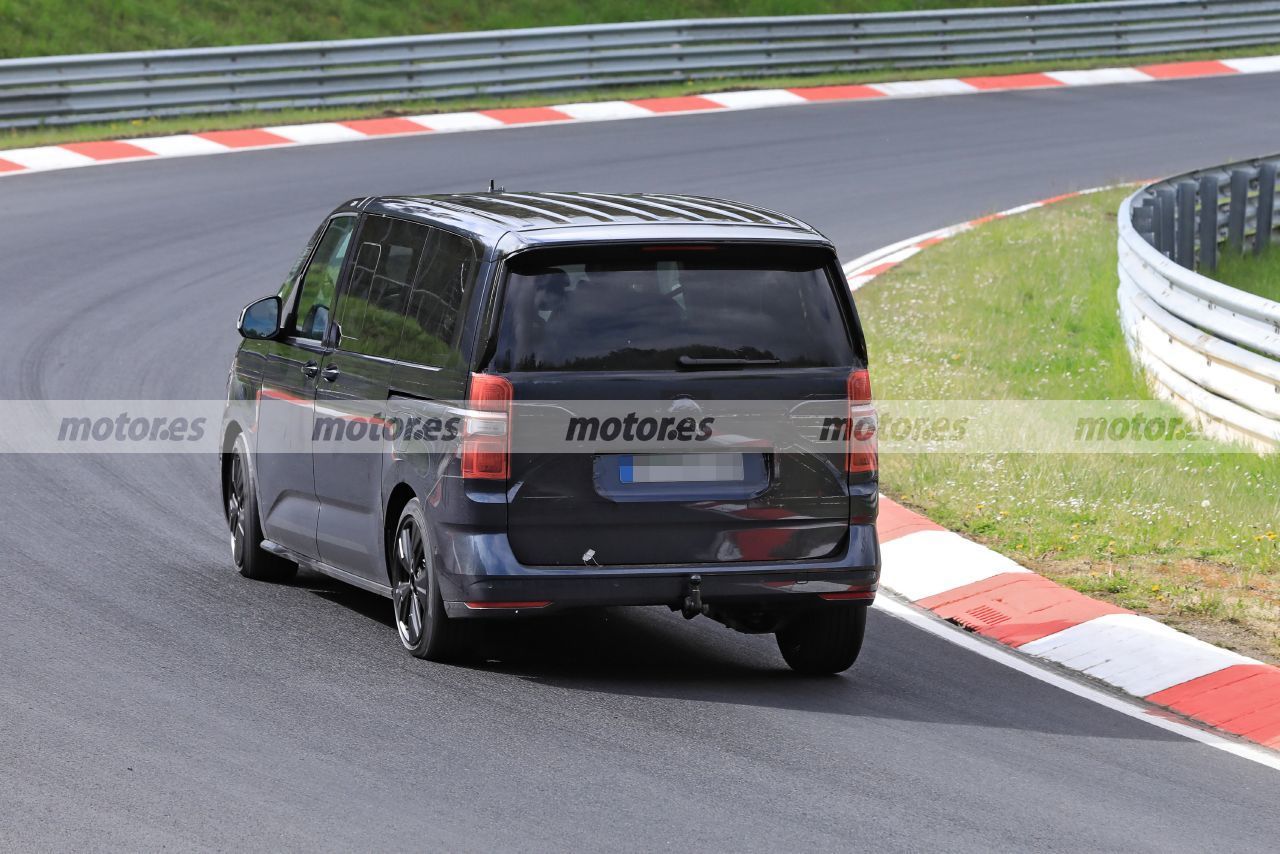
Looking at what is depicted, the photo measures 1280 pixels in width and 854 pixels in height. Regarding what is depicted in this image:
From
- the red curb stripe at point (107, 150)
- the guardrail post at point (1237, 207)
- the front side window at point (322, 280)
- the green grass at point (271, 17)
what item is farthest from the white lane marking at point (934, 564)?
the green grass at point (271, 17)

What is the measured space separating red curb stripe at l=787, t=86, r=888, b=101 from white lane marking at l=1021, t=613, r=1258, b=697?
20851 millimetres

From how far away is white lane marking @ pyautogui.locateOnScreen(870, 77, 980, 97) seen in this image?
29781 millimetres

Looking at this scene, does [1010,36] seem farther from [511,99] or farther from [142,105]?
[142,105]

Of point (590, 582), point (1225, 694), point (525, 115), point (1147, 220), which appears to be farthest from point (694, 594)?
point (525, 115)

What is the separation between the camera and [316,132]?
24.9m

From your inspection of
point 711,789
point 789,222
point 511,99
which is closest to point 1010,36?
point 511,99

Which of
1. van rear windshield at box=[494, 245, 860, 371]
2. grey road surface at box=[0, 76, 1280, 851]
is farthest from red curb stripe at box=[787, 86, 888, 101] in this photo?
van rear windshield at box=[494, 245, 860, 371]

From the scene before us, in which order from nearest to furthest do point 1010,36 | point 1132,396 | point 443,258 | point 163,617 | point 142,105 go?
1. point 443,258
2. point 163,617
3. point 1132,396
4. point 142,105
5. point 1010,36

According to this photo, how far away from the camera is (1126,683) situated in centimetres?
802

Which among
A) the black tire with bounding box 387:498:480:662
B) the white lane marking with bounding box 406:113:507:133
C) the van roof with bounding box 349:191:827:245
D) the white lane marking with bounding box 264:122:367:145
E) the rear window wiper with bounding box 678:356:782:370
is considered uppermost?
the van roof with bounding box 349:191:827:245

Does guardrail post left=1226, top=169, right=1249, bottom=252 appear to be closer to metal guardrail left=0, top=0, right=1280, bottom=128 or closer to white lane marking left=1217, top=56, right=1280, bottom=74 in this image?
metal guardrail left=0, top=0, right=1280, bottom=128

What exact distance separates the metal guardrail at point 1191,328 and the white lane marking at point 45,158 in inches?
471

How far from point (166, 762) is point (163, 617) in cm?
220

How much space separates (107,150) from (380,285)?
1592cm
